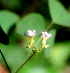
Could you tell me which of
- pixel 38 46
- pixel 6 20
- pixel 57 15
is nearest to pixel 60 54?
pixel 38 46

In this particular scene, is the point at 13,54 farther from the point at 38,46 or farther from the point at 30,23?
the point at 30,23

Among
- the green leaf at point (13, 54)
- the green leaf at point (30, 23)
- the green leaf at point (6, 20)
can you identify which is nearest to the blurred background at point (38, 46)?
the green leaf at point (13, 54)

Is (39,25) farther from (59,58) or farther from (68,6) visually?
(68,6)

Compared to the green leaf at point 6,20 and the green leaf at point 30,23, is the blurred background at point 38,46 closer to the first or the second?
the green leaf at point 6,20

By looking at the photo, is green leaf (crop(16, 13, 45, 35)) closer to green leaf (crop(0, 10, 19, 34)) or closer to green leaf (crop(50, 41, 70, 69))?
green leaf (crop(0, 10, 19, 34))

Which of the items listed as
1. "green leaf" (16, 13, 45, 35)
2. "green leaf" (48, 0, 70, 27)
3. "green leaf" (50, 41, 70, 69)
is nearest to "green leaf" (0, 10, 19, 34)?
"green leaf" (16, 13, 45, 35)
